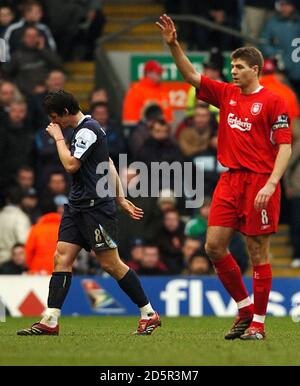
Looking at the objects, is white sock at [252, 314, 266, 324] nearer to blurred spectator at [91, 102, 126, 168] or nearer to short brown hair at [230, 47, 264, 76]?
short brown hair at [230, 47, 264, 76]

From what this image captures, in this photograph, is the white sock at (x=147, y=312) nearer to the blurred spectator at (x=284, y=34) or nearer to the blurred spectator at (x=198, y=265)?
the blurred spectator at (x=198, y=265)

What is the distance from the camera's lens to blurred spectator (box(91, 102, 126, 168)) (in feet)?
63.7

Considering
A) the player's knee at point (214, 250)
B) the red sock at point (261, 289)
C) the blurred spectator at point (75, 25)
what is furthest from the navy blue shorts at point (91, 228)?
the blurred spectator at point (75, 25)

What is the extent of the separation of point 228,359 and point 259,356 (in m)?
0.36

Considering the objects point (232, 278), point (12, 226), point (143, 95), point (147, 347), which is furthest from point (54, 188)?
point (147, 347)

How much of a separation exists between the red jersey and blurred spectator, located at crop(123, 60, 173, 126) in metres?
Result: 8.33

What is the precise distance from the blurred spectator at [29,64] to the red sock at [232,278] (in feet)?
30.0

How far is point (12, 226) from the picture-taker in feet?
61.8

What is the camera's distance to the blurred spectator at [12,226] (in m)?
18.7

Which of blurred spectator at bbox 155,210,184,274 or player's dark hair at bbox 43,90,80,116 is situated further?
blurred spectator at bbox 155,210,184,274

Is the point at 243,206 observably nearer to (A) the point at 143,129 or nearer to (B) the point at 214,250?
(B) the point at 214,250

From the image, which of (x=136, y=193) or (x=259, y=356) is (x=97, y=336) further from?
(x=136, y=193)

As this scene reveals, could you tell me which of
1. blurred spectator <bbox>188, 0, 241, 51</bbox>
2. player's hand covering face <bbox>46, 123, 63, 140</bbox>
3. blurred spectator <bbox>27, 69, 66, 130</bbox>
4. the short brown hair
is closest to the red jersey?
the short brown hair

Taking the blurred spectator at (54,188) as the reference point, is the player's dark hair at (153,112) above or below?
above
